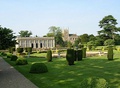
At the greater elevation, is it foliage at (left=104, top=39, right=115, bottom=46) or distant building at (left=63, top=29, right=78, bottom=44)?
distant building at (left=63, top=29, right=78, bottom=44)

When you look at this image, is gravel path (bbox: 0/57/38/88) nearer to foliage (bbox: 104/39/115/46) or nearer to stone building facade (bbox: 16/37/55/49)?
foliage (bbox: 104/39/115/46)

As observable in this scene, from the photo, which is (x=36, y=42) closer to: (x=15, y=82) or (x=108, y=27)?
(x=108, y=27)

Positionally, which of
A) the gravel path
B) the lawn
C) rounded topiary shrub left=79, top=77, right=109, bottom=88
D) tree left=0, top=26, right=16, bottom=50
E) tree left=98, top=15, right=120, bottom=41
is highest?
tree left=98, top=15, right=120, bottom=41

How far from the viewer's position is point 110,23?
5800 centimetres

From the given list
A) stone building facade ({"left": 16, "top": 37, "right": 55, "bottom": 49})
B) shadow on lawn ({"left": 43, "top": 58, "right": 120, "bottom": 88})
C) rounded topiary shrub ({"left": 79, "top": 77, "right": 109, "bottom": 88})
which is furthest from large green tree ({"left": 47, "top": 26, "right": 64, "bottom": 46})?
rounded topiary shrub ({"left": 79, "top": 77, "right": 109, "bottom": 88})

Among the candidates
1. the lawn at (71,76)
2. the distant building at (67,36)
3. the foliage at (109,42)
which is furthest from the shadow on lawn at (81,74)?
the distant building at (67,36)

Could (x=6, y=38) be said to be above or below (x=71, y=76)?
above

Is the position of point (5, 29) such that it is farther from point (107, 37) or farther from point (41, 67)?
point (107, 37)

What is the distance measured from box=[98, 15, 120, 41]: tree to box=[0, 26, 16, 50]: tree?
45.0 metres

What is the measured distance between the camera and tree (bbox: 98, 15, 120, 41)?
57094 mm

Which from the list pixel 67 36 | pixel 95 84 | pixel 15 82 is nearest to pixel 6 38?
pixel 15 82

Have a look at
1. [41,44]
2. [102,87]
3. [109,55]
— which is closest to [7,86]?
[102,87]

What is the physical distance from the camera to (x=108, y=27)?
5725 centimetres

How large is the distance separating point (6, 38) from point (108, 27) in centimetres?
4586
